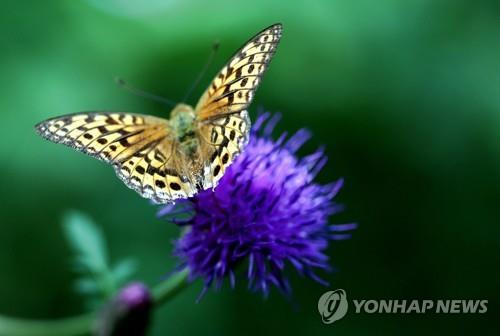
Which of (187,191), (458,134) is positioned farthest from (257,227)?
(458,134)

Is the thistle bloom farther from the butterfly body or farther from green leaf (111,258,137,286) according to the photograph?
green leaf (111,258,137,286)

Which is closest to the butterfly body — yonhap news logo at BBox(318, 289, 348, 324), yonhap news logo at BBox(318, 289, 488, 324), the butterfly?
the butterfly

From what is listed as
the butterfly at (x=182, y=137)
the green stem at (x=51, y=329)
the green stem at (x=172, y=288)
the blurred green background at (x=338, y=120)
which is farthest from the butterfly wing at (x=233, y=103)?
the blurred green background at (x=338, y=120)

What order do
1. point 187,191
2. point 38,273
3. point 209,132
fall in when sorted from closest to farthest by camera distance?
point 187,191 → point 209,132 → point 38,273

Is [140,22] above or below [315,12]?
below

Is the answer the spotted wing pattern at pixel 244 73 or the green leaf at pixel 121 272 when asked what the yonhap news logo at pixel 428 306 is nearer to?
the green leaf at pixel 121 272

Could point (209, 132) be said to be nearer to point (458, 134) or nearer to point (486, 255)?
point (458, 134)

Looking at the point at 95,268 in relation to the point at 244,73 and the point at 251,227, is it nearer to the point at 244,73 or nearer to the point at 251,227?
the point at 251,227
